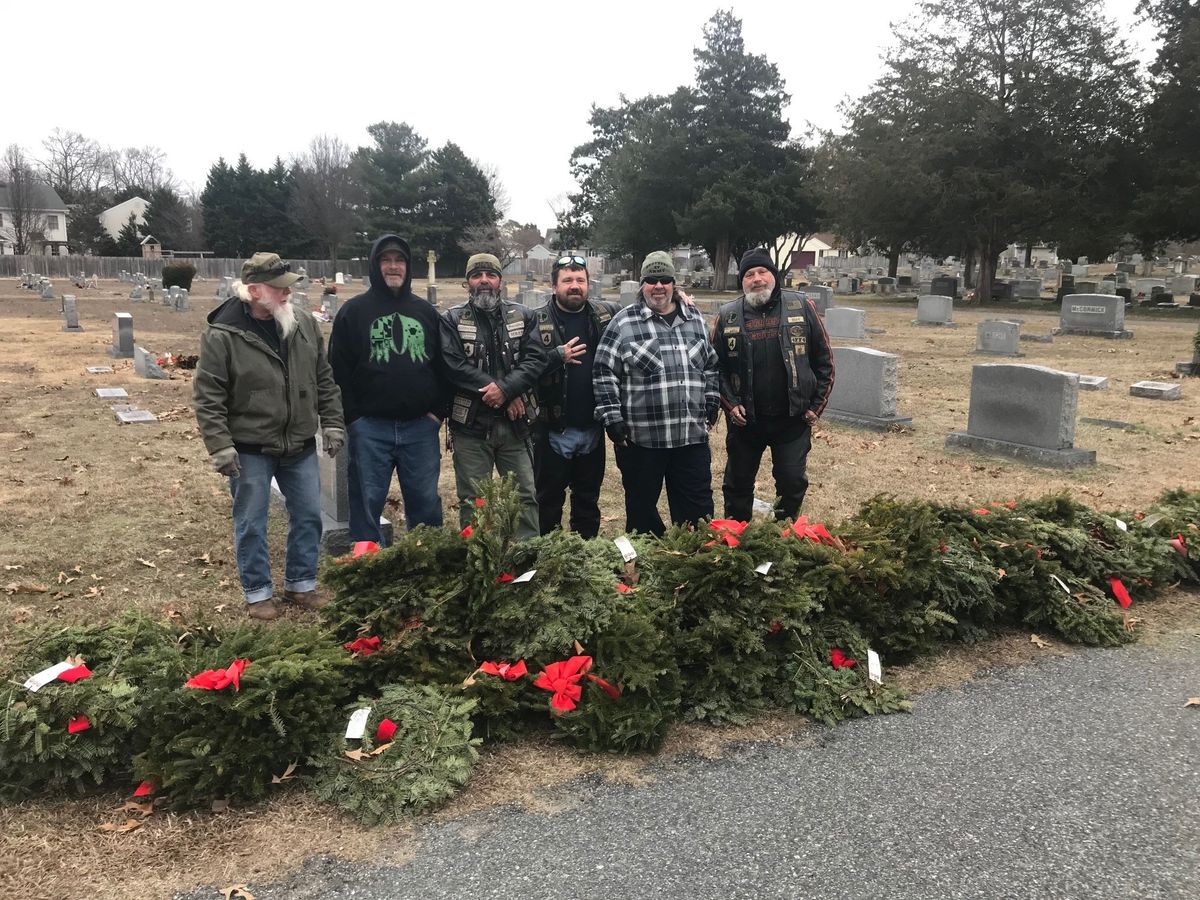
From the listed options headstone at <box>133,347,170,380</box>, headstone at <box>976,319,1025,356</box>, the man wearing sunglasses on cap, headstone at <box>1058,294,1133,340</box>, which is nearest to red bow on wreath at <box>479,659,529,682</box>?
the man wearing sunglasses on cap

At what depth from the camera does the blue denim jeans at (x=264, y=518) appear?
15.3 feet

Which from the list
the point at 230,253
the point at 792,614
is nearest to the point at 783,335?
the point at 792,614

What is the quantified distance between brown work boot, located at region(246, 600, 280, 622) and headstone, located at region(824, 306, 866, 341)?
1802cm

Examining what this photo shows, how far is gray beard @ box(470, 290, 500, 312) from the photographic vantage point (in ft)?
15.9

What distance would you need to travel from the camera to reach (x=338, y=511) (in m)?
6.02

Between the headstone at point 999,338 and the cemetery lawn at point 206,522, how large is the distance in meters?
0.53

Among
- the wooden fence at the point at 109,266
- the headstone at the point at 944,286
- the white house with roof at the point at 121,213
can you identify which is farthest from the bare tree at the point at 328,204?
the headstone at the point at 944,286

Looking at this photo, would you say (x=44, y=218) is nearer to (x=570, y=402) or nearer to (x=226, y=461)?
(x=226, y=461)

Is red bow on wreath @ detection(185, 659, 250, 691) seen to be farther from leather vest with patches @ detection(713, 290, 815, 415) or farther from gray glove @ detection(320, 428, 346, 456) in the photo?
leather vest with patches @ detection(713, 290, 815, 415)

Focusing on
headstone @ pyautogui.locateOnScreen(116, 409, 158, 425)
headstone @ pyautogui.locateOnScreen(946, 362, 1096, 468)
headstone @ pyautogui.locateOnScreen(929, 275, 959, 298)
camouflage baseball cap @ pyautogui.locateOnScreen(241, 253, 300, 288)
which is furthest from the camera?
headstone @ pyautogui.locateOnScreen(929, 275, 959, 298)

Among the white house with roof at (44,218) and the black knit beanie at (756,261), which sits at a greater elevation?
the white house with roof at (44,218)

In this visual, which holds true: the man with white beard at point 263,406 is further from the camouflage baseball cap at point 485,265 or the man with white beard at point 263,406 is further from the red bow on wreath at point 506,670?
the red bow on wreath at point 506,670

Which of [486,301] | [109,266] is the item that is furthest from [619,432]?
[109,266]

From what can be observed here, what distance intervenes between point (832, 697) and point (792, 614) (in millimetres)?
379
